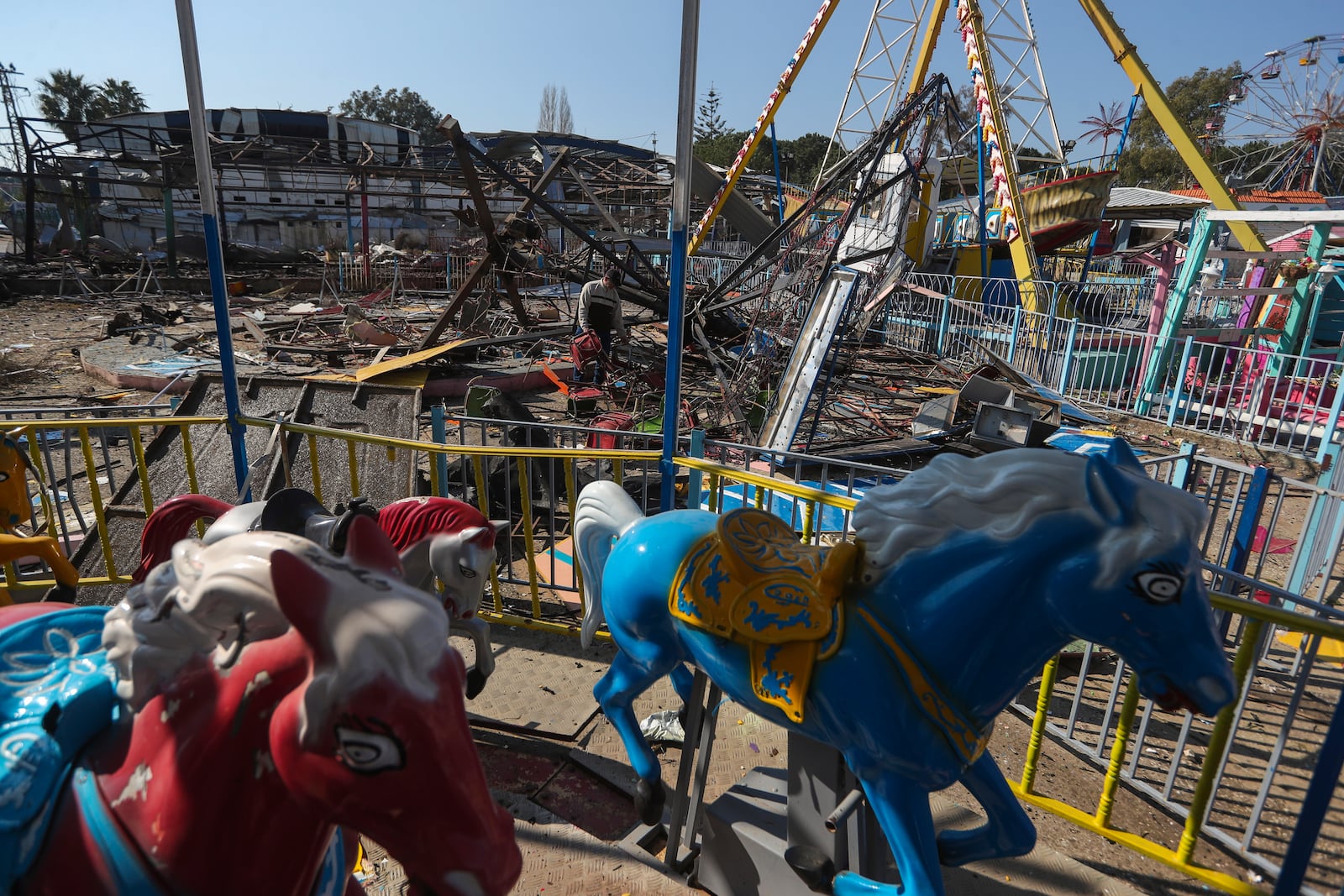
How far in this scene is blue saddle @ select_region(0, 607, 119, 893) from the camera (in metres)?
1.15

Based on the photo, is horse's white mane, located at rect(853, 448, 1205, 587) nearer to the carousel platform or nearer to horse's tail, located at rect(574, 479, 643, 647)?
horse's tail, located at rect(574, 479, 643, 647)

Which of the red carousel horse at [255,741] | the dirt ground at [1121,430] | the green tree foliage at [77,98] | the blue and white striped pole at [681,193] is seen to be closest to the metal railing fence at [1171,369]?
the dirt ground at [1121,430]

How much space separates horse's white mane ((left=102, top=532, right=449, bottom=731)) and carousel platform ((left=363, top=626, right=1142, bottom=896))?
173cm

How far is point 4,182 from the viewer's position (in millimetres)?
50531

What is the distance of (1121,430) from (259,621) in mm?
11004

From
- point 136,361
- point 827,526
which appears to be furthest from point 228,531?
point 136,361

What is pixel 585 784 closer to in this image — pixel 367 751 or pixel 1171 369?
pixel 367 751

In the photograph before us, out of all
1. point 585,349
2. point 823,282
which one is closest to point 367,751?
point 823,282

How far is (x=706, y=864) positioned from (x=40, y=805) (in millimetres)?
2091

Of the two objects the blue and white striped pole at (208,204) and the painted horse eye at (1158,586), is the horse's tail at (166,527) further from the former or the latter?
the painted horse eye at (1158,586)

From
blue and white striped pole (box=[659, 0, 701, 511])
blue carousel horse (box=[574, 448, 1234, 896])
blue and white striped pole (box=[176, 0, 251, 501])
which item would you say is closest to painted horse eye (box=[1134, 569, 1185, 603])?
blue carousel horse (box=[574, 448, 1234, 896])

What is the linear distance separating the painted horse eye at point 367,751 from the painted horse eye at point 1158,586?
1.59 metres

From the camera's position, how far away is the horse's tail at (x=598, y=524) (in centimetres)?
288

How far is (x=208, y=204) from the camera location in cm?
359
